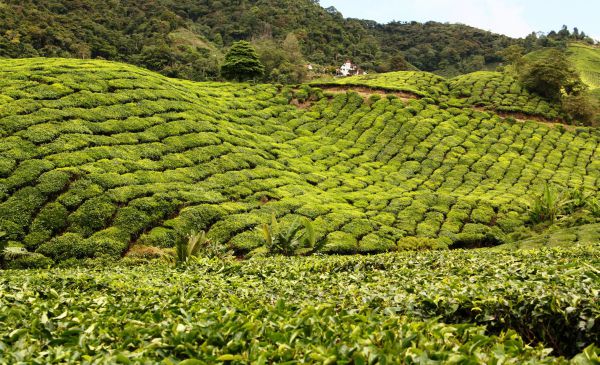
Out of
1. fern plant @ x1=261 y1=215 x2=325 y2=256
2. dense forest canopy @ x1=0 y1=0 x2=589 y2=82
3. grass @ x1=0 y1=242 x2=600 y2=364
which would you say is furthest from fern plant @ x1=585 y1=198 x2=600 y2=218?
dense forest canopy @ x1=0 y1=0 x2=589 y2=82

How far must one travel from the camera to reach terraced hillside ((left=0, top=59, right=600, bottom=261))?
16.6 meters

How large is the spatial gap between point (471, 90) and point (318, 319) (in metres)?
44.2

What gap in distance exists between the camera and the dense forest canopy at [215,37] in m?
60.7

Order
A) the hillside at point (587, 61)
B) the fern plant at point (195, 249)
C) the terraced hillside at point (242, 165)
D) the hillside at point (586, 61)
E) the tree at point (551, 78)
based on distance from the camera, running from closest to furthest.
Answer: the fern plant at point (195, 249)
the terraced hillside at point (242, 165)
the tree at point (551, 78)
the hillside at point (586, 61)
the hillside at point (587, 61)

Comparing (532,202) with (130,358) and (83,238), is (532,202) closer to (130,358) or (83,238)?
(83,238)

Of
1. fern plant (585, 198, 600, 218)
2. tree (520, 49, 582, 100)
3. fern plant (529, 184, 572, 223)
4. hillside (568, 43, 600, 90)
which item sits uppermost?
hillside (568, 43, 600, 90)

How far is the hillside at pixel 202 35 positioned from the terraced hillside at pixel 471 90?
2332cm

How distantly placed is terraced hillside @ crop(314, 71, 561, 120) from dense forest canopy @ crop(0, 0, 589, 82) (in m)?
15.6

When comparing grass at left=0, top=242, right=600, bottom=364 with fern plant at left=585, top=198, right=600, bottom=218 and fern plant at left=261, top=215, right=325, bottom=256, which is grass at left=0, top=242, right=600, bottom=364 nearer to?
fern plant at left=261, top=215, right=325, bottom=256

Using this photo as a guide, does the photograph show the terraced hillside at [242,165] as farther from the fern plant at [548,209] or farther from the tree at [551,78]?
the tree at [551,78]

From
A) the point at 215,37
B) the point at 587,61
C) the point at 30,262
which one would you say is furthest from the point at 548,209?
the point at 215,37

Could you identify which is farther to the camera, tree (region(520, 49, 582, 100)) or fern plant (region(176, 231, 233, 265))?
tree (region(520, 49, 582, 100))

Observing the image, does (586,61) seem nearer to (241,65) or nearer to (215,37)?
(215,37)

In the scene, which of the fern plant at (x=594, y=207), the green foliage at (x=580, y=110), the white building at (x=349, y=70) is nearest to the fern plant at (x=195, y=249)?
the fern plant at (x=594, y=207)
